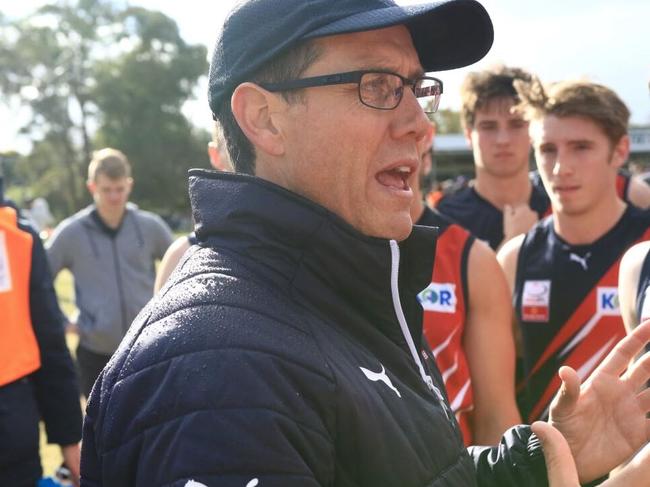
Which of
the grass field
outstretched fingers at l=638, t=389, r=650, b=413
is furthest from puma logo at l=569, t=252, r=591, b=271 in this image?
the grass field

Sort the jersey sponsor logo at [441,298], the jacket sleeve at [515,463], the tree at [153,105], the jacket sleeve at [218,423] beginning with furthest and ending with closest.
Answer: the tree at [153,105] < the jersey sponsor logo at [441,298] < the jacket sleeve at [515,463] < the jacket sleeve at [218,423]

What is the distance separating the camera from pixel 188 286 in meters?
1.35

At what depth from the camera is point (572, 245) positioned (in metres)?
3.49

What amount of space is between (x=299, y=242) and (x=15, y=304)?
2043mm

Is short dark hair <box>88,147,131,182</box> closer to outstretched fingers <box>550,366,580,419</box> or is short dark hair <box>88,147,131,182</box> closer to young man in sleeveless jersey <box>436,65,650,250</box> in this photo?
young man in sleeveless jersey <box>436,65,650,250</box>

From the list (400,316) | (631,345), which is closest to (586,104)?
(631,345)

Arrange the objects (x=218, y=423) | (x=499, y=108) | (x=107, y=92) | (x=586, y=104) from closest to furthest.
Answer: (x=218, y=423), (x=586, y=104), (x=499, y=108), (x=107, y=92)

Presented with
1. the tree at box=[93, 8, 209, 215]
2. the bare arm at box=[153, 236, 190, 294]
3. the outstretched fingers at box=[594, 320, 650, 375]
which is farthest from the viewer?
the tree at box=[93, 8, 209, 215]

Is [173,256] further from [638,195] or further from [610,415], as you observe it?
[638,195]

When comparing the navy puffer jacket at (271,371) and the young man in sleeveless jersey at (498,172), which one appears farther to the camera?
the young man in sleeveless jersey at (498,172)

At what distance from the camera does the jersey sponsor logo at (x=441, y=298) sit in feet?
9.91

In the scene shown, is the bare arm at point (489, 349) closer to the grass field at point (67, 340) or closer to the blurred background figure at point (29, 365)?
the blurred background figure at point (29, 365)

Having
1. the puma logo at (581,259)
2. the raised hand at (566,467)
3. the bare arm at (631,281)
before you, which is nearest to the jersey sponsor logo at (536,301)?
the puma logo at (581,259)

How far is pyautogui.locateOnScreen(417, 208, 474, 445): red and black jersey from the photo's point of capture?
2.99 metres
